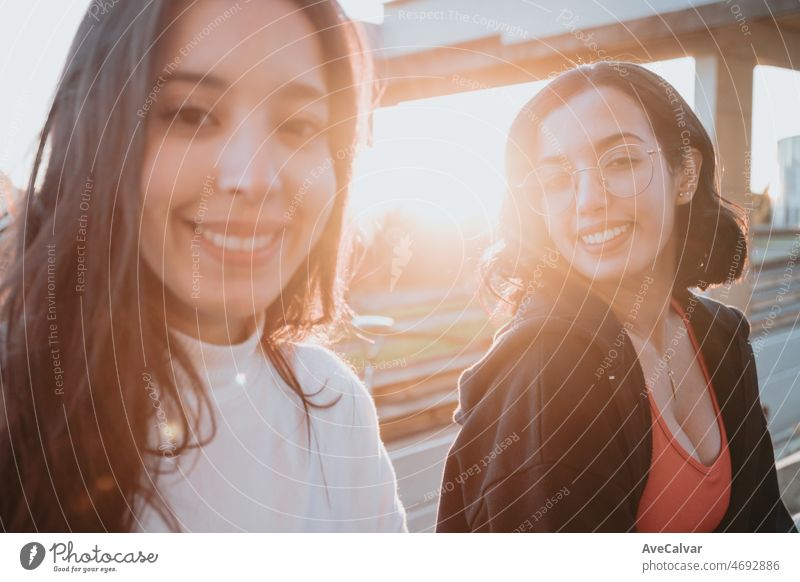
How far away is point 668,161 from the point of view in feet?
3.75

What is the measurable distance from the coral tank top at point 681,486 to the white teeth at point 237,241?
0.60 m

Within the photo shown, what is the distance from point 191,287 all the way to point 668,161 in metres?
0.70

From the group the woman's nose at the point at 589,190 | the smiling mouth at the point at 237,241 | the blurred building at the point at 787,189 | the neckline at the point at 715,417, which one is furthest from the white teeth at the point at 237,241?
the blurred building at the point at 787,189

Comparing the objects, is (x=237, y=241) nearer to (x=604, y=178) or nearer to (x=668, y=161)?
(x=604, y=178)

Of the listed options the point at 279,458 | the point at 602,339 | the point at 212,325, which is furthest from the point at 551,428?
the point at 212,325

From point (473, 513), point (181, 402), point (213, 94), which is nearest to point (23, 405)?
point (181, 402)

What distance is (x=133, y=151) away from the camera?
1057 millimetres

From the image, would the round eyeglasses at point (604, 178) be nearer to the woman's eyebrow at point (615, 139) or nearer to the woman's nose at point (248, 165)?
the woman's eyebrow at point (615, 139)

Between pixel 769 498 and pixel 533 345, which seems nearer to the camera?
pixel 533 345

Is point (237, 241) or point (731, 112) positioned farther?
point (731, 112)

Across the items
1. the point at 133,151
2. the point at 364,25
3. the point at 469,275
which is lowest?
the point at 469,275

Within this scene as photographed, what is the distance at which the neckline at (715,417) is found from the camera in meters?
1.16
